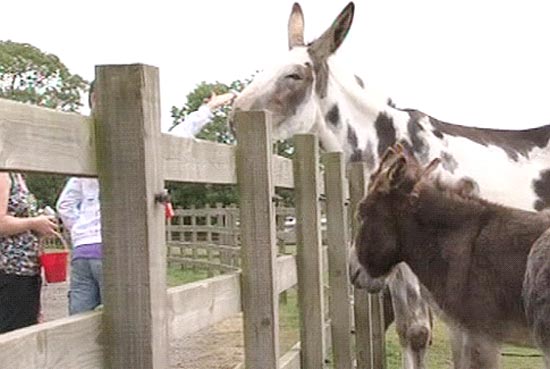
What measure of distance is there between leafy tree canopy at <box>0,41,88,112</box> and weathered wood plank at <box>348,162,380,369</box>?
4295 cm

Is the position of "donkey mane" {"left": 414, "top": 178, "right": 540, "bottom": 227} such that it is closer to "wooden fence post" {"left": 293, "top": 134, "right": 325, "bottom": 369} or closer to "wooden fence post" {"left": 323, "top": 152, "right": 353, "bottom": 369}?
"wooden fence post" {"left": 293, "top": 134, "right": 325, "bottom": 369}

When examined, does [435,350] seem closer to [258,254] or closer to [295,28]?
[295,28]

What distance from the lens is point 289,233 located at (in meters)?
17.9

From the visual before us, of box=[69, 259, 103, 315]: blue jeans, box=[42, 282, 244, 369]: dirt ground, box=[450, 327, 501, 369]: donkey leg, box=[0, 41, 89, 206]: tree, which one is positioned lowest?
box=[42, 282, 244, 369]: dirt ground

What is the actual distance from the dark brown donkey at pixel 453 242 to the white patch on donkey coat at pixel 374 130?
3.34 ft

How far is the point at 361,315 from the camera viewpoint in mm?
8398

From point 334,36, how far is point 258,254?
3.09 metres

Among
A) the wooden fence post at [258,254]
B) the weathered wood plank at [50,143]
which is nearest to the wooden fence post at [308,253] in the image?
the wooden fence post at [258,254]

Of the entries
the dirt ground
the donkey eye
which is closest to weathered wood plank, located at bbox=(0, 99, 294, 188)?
the donkey eye

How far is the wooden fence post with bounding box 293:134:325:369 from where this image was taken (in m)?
6.14

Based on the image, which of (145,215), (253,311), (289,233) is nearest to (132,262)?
(145,215)

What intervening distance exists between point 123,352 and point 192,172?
3.40 ft

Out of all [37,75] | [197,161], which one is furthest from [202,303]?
[37,75]

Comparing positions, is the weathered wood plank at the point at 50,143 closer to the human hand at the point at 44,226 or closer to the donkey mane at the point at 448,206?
the human hand at the point at 44,226
